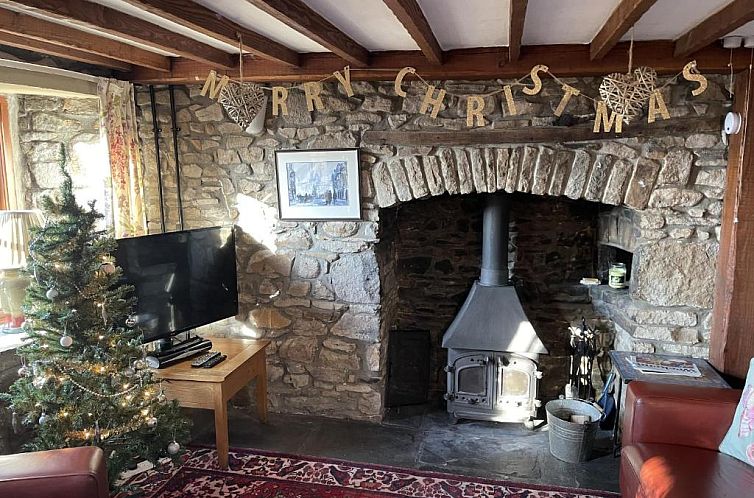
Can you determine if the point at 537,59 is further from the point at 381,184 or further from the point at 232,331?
the point at 232,331

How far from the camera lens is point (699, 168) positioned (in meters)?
2.94

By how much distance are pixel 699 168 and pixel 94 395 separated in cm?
321

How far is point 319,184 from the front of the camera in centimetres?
333

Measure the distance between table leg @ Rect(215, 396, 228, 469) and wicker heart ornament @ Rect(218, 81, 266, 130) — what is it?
149cm

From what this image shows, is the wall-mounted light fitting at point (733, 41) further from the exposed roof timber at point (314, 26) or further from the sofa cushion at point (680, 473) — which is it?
the sofa cushion at point (680, 473)

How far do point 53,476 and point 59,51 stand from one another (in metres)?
1.98

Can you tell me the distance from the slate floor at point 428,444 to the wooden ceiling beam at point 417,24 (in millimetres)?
2188

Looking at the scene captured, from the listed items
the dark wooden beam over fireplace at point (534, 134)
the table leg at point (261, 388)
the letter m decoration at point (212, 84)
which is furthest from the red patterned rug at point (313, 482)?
the letter m decoration at point (212, 84)

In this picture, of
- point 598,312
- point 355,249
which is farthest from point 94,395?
point 598,312

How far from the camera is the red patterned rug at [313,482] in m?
2.73

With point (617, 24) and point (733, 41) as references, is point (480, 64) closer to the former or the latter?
point (617, 24)

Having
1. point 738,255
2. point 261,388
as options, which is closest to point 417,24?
point 738,255

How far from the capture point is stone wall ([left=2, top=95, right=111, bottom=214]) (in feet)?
10.3

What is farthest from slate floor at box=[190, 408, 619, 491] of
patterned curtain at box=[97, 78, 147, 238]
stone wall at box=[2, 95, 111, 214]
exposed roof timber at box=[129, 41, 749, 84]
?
exposed roof timber at box=[129, 41, 749, 84]
